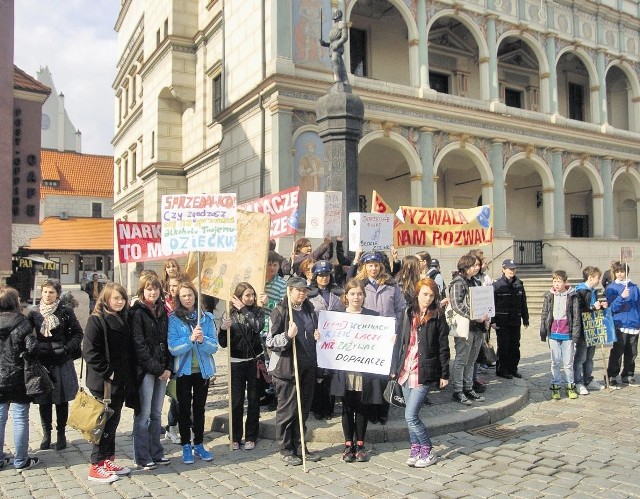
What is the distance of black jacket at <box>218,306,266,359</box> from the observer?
5.80m

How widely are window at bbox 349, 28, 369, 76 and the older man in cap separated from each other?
552 inches

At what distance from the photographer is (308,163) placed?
16.9m

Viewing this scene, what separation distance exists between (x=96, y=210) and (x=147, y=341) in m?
52.5

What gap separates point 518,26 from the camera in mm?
21562

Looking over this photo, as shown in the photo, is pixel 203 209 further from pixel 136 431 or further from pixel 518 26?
pixel 518 26

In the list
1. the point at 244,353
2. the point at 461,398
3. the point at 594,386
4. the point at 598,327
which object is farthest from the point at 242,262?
the point at 594,386

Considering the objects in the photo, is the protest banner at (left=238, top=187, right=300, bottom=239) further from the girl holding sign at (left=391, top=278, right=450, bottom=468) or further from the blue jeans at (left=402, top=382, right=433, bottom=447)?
the blue jeans at (left=402, top=382, right=433, bottom=447)

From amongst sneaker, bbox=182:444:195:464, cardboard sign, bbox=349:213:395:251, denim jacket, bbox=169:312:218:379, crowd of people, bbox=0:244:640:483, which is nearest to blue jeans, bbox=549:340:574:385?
cardboard sign, bbox=349:213:395:251

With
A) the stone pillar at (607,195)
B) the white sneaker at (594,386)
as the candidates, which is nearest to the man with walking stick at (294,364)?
the white sneaker at (594,386)

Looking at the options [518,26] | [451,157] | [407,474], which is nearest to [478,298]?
[407,474]

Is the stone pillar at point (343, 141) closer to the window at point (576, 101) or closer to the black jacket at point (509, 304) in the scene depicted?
the black jacket at point (509, 304)

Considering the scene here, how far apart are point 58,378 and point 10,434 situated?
4.61ft

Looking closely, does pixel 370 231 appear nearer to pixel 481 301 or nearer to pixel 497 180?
pixel 481 301

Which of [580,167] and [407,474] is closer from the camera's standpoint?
[407,474]
